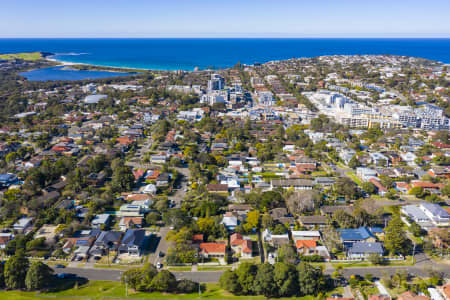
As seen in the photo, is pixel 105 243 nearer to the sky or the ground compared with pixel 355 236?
nearer to the ground

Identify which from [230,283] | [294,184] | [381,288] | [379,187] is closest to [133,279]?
[230,283]

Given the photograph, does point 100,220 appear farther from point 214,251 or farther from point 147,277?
point 214,251

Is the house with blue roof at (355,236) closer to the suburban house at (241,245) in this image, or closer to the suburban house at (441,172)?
the suburban house at (241,245)

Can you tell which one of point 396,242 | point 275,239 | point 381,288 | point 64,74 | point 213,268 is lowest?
point 213,268

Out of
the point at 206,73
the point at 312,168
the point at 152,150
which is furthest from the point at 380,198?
the point at 206,73

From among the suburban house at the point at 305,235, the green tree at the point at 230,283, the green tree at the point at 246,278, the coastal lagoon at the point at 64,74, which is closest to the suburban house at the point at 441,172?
the suburban house at the point at 305,235

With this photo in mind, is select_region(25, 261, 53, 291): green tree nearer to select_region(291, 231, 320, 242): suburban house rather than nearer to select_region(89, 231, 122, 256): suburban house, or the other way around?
select_region(89, 231, 122, 256): suburban house
